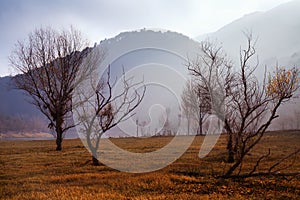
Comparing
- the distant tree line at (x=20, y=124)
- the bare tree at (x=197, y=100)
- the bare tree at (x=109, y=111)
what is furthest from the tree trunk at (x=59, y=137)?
the distant tree line at (x=20, y=124)

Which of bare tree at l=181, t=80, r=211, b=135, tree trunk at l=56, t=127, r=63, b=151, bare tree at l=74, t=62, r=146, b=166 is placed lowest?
tree trunk at l=56, t=127, r=63, b=151

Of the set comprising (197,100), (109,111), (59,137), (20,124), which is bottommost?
(59,137)

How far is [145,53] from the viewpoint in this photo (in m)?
22.4

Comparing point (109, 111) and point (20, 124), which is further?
point (20, 124)

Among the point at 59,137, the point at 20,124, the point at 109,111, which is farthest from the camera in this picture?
the point at 20,124

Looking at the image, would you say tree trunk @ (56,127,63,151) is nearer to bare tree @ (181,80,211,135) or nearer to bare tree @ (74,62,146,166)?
bare tree @ (74,62,146,166)

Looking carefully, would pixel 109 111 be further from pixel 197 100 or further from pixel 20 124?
pixel 20 124

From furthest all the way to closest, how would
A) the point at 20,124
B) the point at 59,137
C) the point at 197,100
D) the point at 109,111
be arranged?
1. the point at 20,124
2. the point at 197,100
3. the point at 59,137
4. the point at 109,111

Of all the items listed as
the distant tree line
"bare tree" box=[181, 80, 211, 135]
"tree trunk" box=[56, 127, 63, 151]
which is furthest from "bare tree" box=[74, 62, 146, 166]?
the distant tree line

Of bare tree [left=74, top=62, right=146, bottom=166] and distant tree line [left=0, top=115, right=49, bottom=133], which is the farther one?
distant tree line [left=0, top=115, right=49, bottom=133]

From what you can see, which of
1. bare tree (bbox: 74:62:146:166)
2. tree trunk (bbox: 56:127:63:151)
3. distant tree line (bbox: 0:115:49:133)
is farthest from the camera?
distant tree line (bbox: 0:115:49:133)

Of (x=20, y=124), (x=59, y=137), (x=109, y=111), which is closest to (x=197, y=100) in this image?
(x=59, y=137)

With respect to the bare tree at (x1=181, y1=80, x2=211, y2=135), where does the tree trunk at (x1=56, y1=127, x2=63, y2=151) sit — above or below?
below

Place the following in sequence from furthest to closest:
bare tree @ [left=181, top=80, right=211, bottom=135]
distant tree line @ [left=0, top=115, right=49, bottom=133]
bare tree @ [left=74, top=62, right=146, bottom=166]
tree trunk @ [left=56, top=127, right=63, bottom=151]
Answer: distant tree line @ [left=0, top=115, right=49, bottom=133] → tree trunk @ [left=56, top=127, right=63, bottom=151] → bare tree @ [left=181, top=80, right=211, bottom=135] → bare tree @ [left=74, top=62, right=146, bottom=166]
